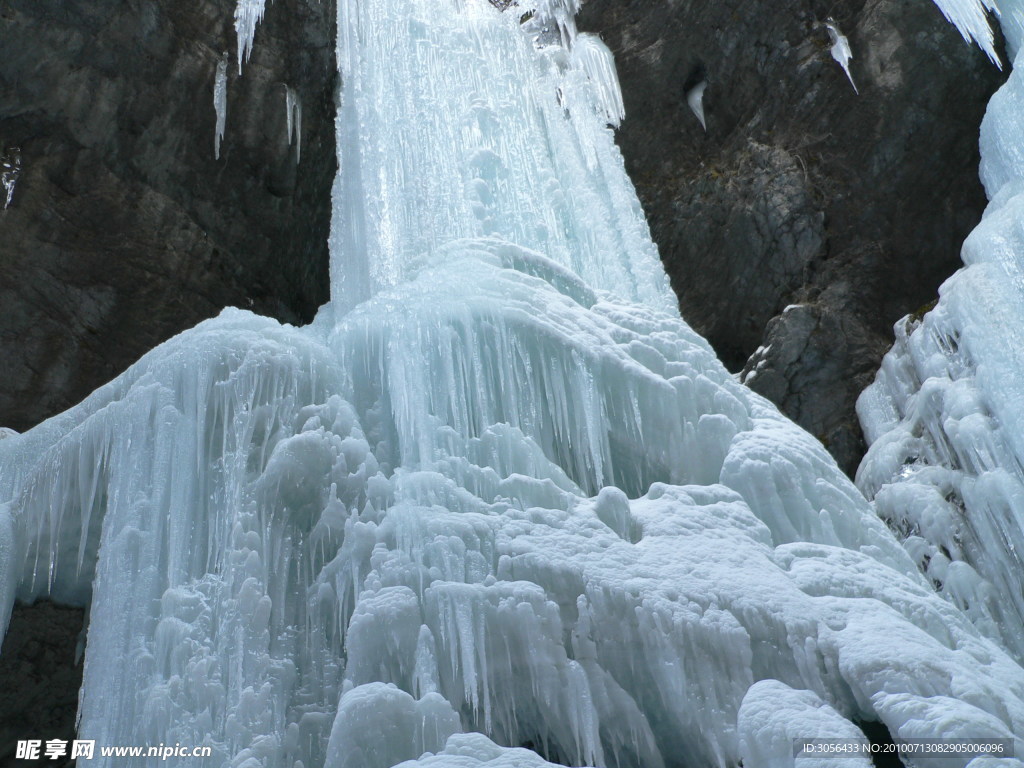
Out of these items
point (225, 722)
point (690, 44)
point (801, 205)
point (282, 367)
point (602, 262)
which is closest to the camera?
point (225, 722)

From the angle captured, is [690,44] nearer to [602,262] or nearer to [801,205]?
[801,205]

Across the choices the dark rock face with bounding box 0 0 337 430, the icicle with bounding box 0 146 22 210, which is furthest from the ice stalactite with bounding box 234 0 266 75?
the icicle with bounding box 0 146 22 210

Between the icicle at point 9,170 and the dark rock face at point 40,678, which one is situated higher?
the icicle at point 9,170

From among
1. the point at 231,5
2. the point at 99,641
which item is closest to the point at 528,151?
the point at 231,5

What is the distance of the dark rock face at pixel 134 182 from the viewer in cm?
878

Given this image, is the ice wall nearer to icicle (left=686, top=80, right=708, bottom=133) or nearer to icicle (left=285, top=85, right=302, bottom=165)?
icicle (left=686, top=80, right=708, bottom=133)

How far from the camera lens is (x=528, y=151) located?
9.52 meters

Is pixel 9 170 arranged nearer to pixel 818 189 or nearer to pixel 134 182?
pixel 134 182

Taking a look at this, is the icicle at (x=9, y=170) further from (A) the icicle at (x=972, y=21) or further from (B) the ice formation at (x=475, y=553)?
(A) the icicle at (x=972, y=21)

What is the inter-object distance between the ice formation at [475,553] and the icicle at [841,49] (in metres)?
4.96

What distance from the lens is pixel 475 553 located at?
4.72 meters

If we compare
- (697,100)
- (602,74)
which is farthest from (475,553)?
(602,74)

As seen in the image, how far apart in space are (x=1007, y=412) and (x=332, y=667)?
15.4 feet

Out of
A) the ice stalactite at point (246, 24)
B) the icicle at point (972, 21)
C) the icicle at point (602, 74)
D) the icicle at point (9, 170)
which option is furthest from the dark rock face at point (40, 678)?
the icicle at point (972, 21)
